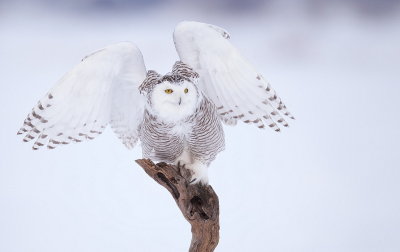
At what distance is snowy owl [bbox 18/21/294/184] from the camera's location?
1.42 m

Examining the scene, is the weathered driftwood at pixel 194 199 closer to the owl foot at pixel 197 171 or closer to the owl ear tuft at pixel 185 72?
the owl foot at pixel 197 171

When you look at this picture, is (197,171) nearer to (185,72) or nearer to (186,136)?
(186,136)

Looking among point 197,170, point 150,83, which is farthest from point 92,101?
point 197,170

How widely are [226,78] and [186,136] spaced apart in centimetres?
21

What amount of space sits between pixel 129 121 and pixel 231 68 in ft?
1.31

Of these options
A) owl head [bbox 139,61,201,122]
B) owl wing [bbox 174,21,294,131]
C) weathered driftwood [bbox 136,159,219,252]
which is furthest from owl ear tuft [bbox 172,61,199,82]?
weathered driftwood [bbox 136,159,219,252]

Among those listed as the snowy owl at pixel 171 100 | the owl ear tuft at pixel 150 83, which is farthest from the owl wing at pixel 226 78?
the owl ear tuft at pixel 150 83

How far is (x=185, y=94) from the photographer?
4.51 ft

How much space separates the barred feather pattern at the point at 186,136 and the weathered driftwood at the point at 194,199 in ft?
0.17

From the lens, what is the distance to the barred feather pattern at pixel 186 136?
4.77ft

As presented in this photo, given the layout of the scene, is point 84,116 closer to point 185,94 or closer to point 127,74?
point 127,74

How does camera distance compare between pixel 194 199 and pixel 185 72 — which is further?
pixel 194 199

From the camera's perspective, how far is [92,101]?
1.57m

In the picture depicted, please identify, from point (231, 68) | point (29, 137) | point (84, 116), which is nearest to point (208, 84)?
point (231, 68)
